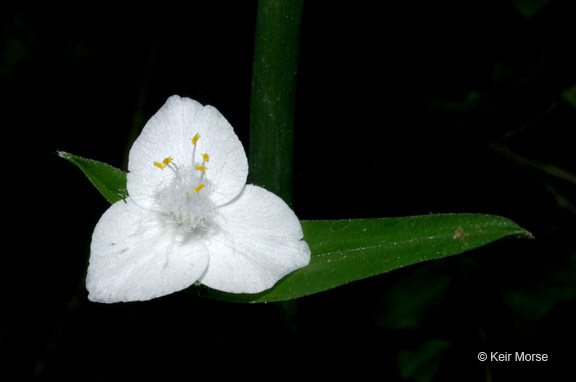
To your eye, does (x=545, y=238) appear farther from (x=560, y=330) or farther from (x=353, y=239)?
(x=353, y=239)

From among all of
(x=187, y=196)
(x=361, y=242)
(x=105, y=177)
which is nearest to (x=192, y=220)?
(x=187, y=196)

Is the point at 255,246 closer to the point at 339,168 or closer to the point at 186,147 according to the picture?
the point at 186,147

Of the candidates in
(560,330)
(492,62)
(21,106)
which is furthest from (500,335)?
(21,106)

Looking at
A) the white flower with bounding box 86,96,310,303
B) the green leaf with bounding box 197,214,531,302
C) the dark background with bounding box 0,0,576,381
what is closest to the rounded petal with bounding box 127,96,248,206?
the white flower with bounding box 86,96,310,303

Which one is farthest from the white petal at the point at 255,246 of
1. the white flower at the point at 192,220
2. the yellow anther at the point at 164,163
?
the yellow anther at the point at 164,163

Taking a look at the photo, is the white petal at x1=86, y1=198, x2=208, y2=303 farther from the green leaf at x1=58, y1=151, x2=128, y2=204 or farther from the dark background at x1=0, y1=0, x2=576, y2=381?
the dark background at x1=0, y1=0, x2=576, y2=381

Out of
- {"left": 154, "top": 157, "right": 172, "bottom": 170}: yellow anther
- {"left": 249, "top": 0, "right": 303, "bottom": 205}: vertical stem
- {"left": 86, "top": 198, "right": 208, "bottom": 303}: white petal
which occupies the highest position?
{"left": 249, "top": 0, "right": 303, "bottom": 205}: vertical stem
